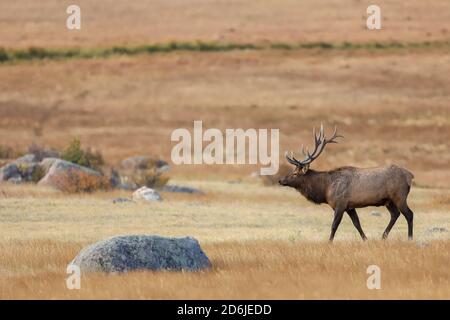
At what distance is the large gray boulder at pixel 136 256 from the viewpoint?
685 inches

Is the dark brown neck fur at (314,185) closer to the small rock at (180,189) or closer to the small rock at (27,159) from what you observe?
the small rock at (180,189)

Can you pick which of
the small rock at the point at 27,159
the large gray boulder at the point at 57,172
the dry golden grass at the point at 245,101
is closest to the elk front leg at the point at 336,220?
the large gray boulder at the point at 57,172

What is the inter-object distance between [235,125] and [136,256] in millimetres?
52655

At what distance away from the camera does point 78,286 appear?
16031 millimetres

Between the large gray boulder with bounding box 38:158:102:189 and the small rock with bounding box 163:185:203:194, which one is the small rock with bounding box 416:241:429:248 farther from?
the small rock with bounding box 163:185:203:194

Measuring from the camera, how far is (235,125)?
230 ft

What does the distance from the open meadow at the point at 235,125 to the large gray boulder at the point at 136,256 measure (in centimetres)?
42

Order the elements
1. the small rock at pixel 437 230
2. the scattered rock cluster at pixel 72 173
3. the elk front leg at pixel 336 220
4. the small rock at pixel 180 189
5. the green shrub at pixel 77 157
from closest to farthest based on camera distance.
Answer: the elk front leg at pixel 336 220
the small rock at pixel 437 230
the scattered rock cluster at pixel 72 173
the small rock at pixel 180 189
the green shrub at pixel 77 157

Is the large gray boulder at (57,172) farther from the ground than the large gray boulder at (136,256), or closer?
closer

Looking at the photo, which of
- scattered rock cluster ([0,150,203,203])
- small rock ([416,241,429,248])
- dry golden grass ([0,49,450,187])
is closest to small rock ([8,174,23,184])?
scattered rock cluster ([0,150,203,203])

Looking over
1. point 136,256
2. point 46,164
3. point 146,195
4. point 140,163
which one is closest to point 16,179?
point 46,164

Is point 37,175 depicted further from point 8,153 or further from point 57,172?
point 8,153

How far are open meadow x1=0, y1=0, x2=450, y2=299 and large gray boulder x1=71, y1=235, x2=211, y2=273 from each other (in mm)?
417
